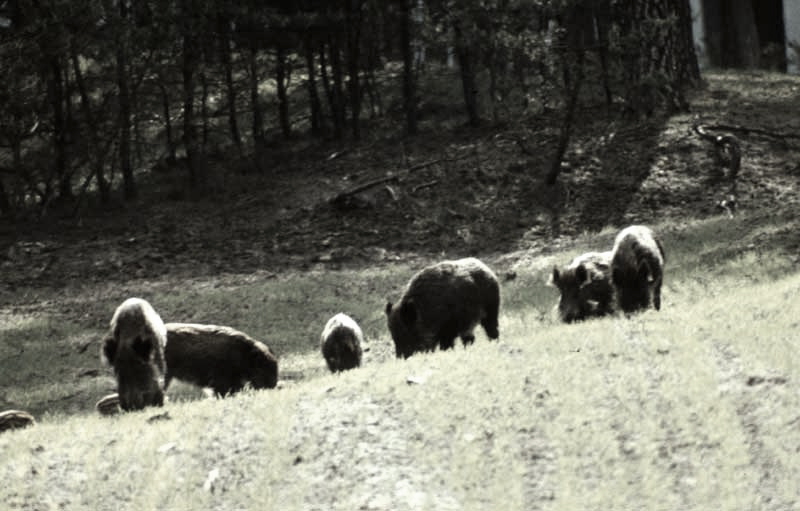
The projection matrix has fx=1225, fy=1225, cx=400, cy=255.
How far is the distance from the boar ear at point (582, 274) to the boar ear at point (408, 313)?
203 cm

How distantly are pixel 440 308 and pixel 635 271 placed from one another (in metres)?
2.20

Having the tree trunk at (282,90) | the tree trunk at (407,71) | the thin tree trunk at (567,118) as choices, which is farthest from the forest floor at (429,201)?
the tree trunk at (282,90)

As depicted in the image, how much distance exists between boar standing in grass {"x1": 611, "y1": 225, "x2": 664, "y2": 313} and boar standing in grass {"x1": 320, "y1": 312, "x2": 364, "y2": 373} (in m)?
3.03

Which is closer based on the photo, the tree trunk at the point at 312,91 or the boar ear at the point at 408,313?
the boar ear at the point at 408,313

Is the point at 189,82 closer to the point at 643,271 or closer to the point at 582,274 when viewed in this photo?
the point at 582,274

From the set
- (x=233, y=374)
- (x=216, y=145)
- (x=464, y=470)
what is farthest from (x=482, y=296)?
(x=216, y=145)

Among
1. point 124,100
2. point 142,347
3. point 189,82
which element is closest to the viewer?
point 142,347

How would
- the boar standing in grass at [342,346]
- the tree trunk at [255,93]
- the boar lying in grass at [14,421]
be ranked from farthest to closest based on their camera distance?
the tree trunk at [255,93] → the boar standing in grass at [342,346] → the boar lying in grass at [14,421]

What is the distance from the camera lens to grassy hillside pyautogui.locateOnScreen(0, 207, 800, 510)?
7.81 m

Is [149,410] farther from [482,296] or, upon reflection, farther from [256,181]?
[256,181]

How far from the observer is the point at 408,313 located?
44.0 ft

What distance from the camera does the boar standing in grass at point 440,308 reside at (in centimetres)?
1352

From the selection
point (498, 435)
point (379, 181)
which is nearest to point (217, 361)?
point (498, 435)

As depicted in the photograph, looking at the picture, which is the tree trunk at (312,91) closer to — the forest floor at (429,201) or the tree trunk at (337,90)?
the tree trunk at (337,90)
